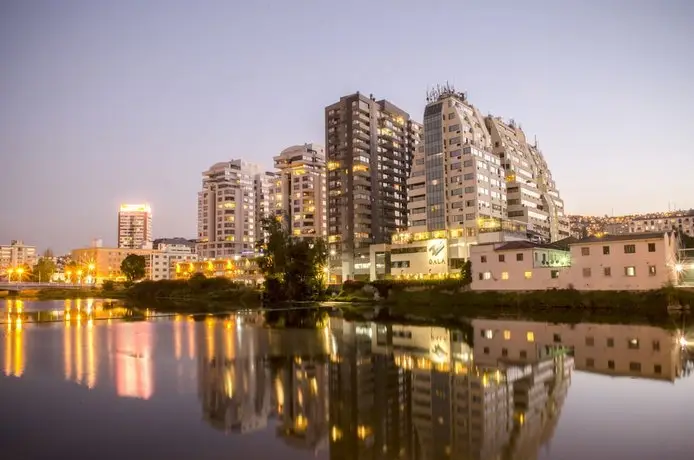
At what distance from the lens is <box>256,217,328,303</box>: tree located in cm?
8819

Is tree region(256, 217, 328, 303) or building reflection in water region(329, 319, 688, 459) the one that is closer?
building reflection in water region(329, 319, 688, 459)

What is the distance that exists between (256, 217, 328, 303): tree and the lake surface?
52.5 meters

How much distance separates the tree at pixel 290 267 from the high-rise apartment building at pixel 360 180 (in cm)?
3448

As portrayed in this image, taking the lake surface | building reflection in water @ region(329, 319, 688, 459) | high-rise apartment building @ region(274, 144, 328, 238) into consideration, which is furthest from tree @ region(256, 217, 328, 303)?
high-rise apartment building @ region(274, 144, 328, 238)

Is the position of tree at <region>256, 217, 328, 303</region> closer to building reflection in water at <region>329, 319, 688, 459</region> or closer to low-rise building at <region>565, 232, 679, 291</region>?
low-rise building at <region>565, 232, 679, 291</region>

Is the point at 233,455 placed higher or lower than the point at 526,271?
lower

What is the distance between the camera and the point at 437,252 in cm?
10075

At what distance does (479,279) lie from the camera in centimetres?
7544

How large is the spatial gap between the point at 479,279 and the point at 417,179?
40162 mm

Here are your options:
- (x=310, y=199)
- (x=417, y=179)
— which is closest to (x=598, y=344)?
(x=417, y=179)

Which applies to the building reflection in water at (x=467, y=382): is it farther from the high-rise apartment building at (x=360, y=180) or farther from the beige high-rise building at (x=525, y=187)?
the high-rise apartment building at (x=360, y=180)

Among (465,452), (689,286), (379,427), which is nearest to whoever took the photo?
(465,452)

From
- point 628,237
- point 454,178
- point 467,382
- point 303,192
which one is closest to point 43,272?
point 303,192

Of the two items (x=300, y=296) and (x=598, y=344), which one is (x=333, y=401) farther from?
(x=300, y=296)
